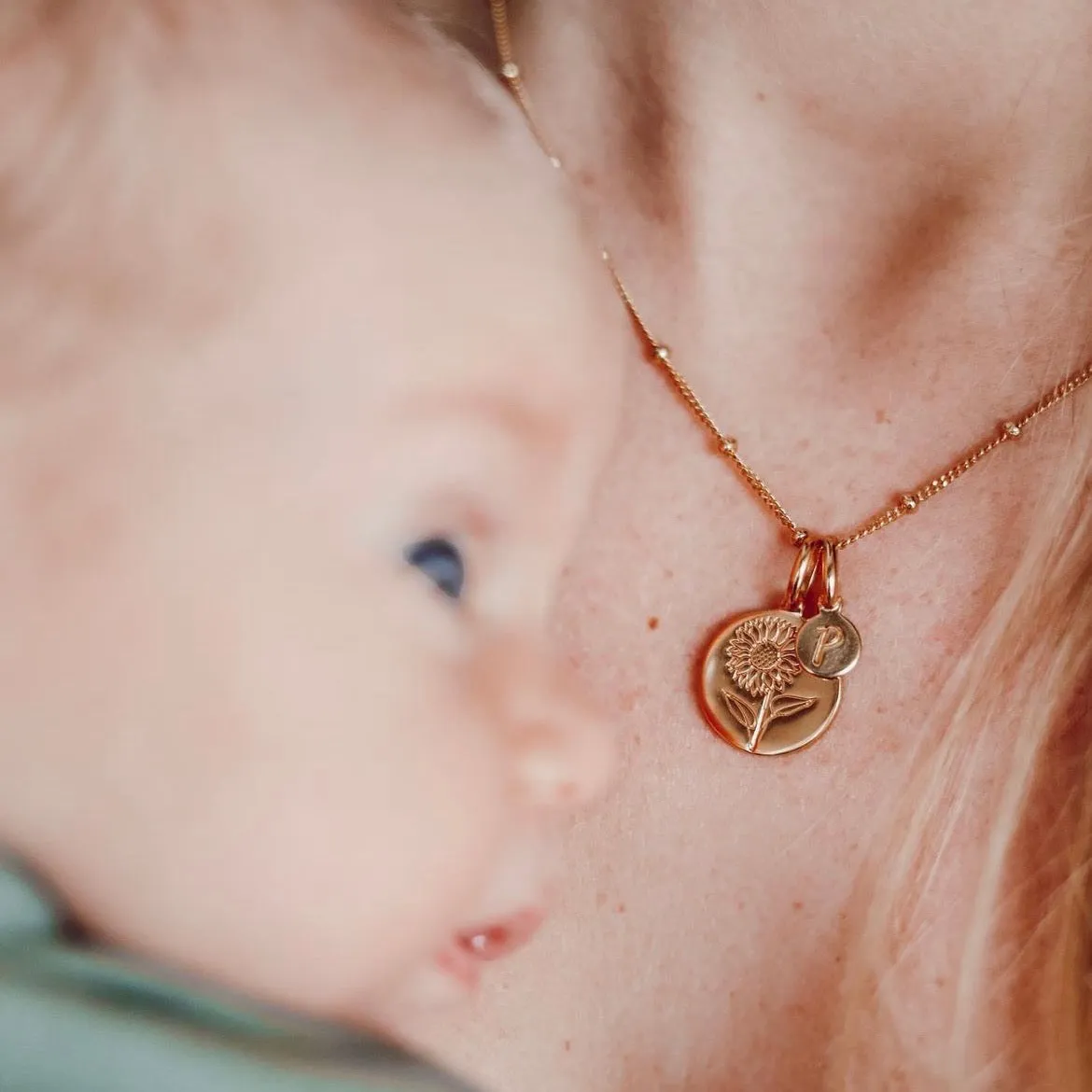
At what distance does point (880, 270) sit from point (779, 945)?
0.54m

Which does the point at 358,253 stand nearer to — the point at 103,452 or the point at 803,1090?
the point at 103,452

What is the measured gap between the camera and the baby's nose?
556 mm

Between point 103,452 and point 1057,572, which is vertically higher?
point 1057,572

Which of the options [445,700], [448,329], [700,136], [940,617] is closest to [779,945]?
[940,617]

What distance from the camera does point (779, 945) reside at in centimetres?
78

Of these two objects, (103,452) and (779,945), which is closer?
(103,452)

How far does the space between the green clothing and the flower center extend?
1.32ft

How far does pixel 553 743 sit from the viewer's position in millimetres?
564

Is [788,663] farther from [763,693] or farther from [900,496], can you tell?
[900,496]

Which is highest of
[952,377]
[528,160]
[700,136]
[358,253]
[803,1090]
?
[700,136]

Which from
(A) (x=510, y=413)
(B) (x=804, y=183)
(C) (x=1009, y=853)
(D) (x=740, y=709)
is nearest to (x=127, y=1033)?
(A) (x=510, y=413)

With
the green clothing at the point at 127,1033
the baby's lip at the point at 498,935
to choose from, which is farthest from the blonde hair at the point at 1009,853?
the green clothing at the point at 127,1033

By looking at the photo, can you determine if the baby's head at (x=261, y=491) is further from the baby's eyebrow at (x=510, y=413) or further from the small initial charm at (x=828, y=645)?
the small initial charm at (x=828, y=645)

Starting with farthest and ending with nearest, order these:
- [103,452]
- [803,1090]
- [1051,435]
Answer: [1051,435] → [803,1090] → [103,452]
